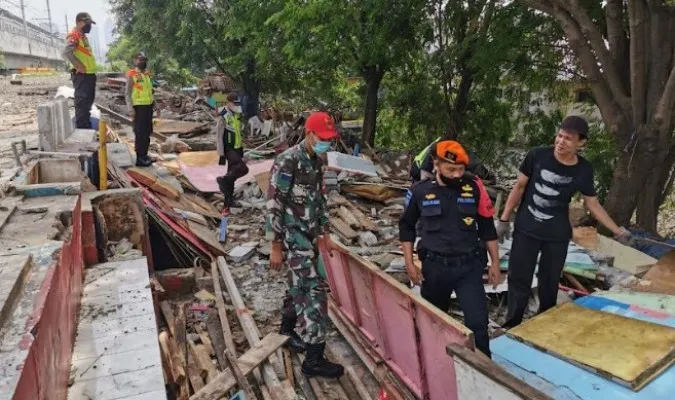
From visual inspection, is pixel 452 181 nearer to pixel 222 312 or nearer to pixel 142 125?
pixel 222 312

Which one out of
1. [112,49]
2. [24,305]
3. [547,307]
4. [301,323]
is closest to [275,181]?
[301,323]

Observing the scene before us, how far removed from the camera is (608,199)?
720 centimetres

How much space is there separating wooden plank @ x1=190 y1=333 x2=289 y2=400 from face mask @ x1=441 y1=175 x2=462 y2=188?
1.80 meters

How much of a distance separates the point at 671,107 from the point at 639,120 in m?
0.50

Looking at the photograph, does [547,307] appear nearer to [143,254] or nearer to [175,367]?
[175,367]

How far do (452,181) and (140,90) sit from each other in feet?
19.9

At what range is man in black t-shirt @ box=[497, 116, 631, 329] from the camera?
4.00 m

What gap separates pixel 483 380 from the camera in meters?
2.64

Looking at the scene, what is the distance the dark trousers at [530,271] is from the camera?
419 centimetres

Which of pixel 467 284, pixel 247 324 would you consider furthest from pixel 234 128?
pixel 467 284

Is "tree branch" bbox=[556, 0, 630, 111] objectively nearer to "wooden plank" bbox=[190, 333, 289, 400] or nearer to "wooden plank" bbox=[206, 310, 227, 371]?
"wooden plank" bbox=[190, 333, 289, 400]

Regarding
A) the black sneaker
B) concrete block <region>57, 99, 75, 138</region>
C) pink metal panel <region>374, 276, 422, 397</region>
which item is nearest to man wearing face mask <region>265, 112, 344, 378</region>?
pink metal panel <region>374, 276, 422, 397</region>

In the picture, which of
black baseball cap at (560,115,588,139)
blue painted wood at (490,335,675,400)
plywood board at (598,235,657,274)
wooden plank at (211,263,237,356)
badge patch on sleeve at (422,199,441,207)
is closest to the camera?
blue painted wood at (490,335,675,400)

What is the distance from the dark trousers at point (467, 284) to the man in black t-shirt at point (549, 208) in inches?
31.7
